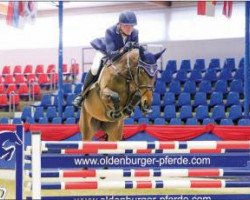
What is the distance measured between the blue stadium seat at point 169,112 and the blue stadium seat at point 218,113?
1.01 metres

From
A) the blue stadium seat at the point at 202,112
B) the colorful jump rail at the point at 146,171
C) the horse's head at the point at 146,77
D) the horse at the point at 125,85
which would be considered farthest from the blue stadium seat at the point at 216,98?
the colorful jump rail at the point at 146,171

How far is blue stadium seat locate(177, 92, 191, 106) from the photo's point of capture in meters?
12.6

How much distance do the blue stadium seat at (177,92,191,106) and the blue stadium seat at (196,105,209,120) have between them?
0.87m

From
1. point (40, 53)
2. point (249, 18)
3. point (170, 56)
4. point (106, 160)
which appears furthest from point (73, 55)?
point (106, 160)

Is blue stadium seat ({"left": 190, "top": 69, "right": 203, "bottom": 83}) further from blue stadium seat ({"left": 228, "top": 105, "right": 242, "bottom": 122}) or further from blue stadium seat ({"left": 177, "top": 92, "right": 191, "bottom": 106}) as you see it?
blue stadium seat ({"left": 228, "top": 105, "right": 242, "bottom": 122})

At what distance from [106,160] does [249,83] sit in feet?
22.8

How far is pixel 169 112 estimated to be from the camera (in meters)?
12.1

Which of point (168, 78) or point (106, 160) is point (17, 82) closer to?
point (168, 78)

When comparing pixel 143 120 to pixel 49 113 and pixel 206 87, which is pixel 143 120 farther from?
pixel 49 113

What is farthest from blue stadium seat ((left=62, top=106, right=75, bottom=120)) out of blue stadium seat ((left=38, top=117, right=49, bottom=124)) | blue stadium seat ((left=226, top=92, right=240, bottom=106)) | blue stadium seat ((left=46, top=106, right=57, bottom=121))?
blue stadium seat ((left=226, top=92, right=240, bottom=106))

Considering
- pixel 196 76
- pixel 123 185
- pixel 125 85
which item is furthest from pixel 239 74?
pixel 123 185

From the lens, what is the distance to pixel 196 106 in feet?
41.2

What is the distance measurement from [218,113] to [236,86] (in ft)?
4.97

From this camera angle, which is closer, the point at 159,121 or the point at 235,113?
the point at 235,113
